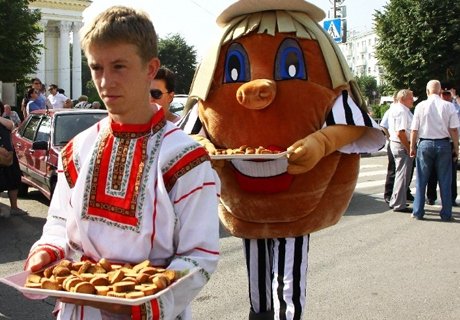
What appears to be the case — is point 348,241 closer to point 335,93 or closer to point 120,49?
point 335,93

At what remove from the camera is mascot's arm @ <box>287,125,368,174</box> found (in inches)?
119

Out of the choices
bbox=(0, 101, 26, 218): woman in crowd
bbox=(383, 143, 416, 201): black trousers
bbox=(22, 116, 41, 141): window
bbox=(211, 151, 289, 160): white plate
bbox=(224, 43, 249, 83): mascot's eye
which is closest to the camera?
bbox=(211, 151, 289, 160): white plate

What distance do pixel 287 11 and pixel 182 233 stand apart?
192cm

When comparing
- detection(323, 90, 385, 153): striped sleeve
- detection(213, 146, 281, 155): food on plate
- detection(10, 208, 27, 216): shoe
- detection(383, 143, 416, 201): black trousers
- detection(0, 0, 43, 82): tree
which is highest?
detection(0, 0, 43, 82): tree

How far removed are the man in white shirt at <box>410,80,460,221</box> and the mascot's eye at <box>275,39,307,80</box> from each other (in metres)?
5.25

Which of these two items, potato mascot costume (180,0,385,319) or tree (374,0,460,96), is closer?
potato mascot costume (180,0,385,319)

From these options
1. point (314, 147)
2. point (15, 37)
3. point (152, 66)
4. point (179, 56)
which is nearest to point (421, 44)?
point (15, 37)

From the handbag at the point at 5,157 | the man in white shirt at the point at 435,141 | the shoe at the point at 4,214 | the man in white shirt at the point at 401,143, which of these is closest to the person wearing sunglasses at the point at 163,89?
the handbag at the point at 5,157

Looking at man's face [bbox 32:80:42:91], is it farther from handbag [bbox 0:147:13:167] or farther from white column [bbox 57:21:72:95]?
white column [bbox 57:21:72:95]

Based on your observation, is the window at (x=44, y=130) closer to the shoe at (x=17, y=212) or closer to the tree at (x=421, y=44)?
the shoe at (x=17, y=212)

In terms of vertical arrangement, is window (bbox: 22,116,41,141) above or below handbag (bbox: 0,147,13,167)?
above

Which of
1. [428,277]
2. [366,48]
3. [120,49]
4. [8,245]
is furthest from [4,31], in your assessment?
[366,48]

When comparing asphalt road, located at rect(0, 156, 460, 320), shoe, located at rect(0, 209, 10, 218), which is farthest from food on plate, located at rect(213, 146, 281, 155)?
shoe, located at rect(0, 209, 10, 218)

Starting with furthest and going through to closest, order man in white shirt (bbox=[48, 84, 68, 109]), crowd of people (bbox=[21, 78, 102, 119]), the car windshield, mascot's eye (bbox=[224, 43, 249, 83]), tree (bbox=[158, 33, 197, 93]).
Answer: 1. tree (bbox=[158, 33, 197, 93])
2. man in white shirt (bbox=[48, 84, 68, 109])
3. crowd of people (bbox=[21, 78, 102, 119])
4. the car windshield
5. mascot's eye (bbox=[224, 43, 249, 83])
